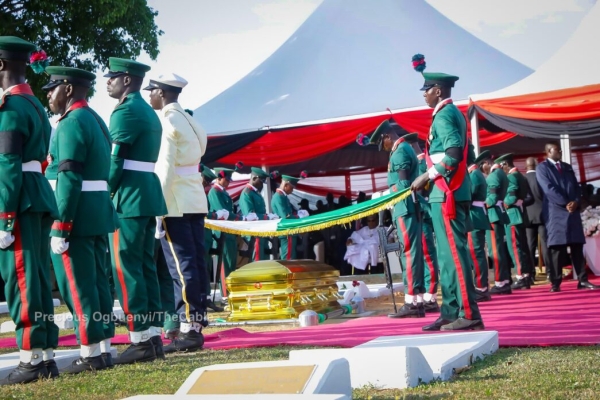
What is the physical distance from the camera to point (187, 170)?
245 inches

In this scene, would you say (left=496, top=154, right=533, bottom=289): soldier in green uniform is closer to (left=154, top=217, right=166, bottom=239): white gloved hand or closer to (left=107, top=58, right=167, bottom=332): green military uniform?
(left=154, top=217, right=166, bottom=239): white gloved hand

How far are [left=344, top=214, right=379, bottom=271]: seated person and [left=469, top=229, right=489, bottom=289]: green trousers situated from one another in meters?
6.44

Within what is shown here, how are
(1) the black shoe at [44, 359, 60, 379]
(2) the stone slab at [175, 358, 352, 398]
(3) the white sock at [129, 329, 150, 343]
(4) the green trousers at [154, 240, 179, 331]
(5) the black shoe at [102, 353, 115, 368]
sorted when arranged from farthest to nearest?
1. (4) the green trousers at [154, 240, 179, 331]
2. (3) the white sock at [129, 329, 150, 343]
3. (5) the black shoe at [102, 353, 115, 368]
4. (1) the black shoe at [44, 359, 60, 379]
5. (2) the stone slab at [175, 358, 352, 398]

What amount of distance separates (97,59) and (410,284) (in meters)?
9.89

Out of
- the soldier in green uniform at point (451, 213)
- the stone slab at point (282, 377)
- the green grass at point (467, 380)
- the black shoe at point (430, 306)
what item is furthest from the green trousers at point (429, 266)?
the stone slab at point (282, 377)

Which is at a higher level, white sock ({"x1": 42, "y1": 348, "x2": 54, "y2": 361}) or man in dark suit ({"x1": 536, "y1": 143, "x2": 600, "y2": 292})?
man in dark suit ({"x1": 536, "y1": 143, "x2": 600, "y2": 292})

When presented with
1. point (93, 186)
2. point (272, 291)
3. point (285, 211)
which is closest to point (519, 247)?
point (285, 211)

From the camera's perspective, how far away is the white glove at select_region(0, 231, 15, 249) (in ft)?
14.4

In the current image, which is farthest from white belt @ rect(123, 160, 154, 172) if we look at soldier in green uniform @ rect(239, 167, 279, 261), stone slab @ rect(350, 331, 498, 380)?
soldier in green uniform @ rect(239, 167, 279, 261)

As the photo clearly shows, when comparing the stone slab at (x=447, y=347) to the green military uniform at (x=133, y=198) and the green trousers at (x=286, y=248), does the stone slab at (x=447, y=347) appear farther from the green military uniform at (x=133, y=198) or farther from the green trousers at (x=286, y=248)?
the green trousers at (x=286, y=248)

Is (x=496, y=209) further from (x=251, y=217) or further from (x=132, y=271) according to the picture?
(x=132, y=271)

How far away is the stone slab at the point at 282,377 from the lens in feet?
9.61

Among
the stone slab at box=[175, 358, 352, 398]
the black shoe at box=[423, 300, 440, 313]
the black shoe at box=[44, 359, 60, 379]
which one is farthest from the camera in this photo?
the black shoe at box=[423, 300, 440, 313]

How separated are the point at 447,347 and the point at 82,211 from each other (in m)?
2.38
